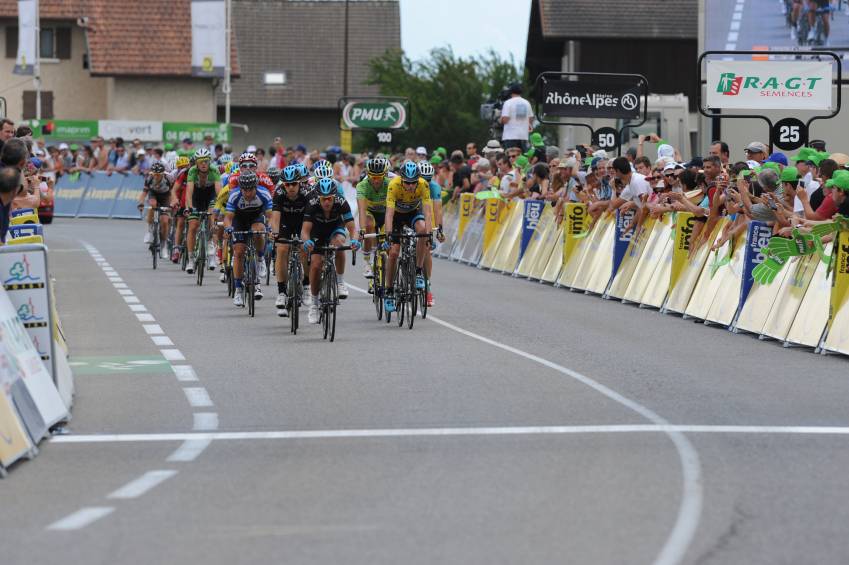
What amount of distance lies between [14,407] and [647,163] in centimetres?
1545

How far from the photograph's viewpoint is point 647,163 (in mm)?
24797

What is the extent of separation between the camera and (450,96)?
266 feet

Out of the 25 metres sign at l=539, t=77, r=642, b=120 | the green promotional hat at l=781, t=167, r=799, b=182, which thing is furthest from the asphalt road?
the 25 metres sign at l=539, t=77, r=642, b=120

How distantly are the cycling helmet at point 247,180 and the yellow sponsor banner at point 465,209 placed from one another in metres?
12.7

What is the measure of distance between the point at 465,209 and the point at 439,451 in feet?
82.4

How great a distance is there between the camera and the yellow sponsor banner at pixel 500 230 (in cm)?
3081

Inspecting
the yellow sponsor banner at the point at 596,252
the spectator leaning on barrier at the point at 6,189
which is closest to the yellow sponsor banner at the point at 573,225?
the yellow sponsor banner at the point at 596,252

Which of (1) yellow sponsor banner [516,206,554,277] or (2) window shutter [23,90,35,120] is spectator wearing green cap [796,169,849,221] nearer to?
(1) yellow sponsor banner [516,206,554,277]

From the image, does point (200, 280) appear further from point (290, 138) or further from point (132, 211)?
point (290, 138)

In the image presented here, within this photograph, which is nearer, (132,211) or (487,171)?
(487,171)

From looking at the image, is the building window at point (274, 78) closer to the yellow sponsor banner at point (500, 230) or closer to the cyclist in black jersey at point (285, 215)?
the yellow sponsor banner at point (500, 230)

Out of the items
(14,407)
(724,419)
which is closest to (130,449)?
(14,407)

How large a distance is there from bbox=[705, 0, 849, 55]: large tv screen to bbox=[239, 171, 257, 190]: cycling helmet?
65.1 feet

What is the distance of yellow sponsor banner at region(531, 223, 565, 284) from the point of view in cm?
2736
